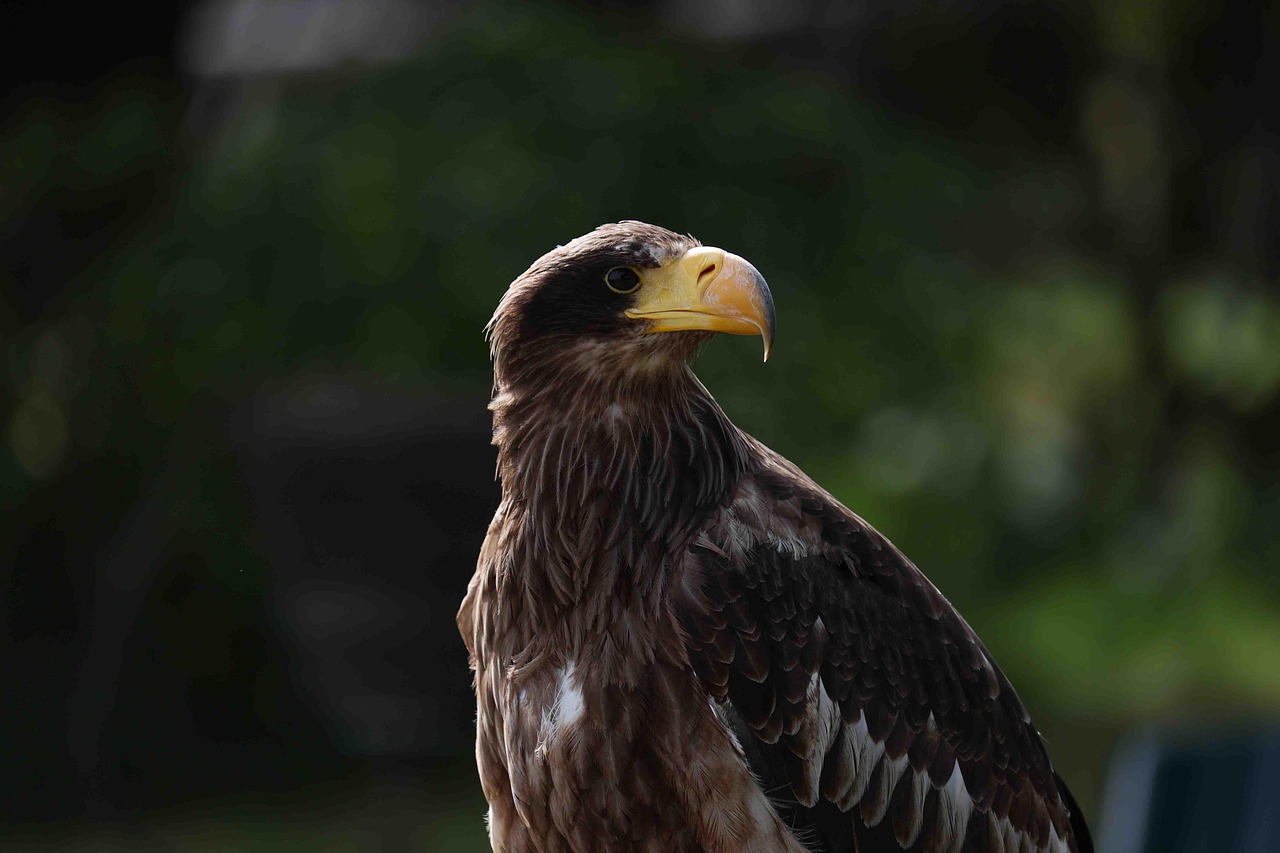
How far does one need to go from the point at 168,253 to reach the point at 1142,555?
227 inches

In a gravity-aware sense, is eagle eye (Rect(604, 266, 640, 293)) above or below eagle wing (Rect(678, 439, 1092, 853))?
above

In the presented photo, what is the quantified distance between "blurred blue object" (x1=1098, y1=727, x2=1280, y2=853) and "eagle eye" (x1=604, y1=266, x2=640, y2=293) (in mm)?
3482

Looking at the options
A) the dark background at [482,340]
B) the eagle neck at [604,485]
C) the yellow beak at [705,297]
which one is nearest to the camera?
the yellow beak at [705,297]

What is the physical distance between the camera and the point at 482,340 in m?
7.62

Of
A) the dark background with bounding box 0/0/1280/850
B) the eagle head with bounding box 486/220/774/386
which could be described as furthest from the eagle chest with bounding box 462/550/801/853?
the dark background with bounding box 0/0/1280/850

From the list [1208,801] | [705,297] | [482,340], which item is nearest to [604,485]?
[705,297]

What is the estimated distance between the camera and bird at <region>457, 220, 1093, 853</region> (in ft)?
9.32

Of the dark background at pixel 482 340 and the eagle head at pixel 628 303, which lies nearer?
the eagle head at pixel 628 303

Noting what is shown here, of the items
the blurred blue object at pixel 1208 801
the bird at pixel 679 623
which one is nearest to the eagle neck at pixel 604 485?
the bird at pixel 679 623

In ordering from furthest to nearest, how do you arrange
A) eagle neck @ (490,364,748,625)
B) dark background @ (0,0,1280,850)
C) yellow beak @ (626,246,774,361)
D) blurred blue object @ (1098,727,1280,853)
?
dark background @ (0,0,1280,850) < blurred blue object @ (1098,727,1280,853) < eagle neck @ (490,364,748,625) < yellow beak @ (626,246,774,361)

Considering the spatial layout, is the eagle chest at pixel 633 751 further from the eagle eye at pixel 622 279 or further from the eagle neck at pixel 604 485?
the eagle eye at pixel 622 279

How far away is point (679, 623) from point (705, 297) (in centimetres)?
66

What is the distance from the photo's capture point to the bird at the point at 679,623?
284 cm

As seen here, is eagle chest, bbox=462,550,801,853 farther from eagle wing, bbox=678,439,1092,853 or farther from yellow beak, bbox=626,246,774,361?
yellow beak, bbox=626,246,774,361
